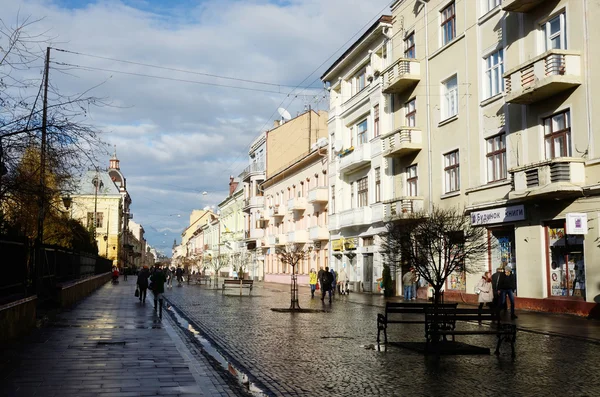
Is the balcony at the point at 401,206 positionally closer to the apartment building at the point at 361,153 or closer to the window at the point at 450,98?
the apartment building at the point at 361,153

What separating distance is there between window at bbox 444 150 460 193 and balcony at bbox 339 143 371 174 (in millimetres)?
8121

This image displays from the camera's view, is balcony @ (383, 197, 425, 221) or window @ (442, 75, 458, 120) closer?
window @ (442, 75, 458, 120)

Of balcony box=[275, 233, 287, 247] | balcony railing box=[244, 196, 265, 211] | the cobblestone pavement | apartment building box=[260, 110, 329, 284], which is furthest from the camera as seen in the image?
balcony railing box=[244, 196, 265, 211]

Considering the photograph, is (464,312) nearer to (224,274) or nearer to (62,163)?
(62,163)

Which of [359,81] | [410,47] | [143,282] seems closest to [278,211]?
[359,81]

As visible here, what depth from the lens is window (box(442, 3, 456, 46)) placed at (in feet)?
94.8

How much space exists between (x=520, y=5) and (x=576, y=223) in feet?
24.9

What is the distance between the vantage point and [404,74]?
31.3m

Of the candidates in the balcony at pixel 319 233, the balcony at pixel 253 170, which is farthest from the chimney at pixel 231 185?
the balcony at pixel 319 233

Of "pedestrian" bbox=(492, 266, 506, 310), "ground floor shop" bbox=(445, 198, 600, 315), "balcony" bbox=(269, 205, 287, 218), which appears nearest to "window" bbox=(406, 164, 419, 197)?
"ground floor shop" bbox=(445, 198, 600, 315)

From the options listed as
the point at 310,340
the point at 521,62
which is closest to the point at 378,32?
the point at 521,62

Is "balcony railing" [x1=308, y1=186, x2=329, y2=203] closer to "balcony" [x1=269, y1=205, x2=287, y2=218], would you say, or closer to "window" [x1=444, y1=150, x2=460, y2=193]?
"balcony" [x1=269, y1=205, x2=287, y2=218]

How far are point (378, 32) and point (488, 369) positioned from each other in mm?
27934

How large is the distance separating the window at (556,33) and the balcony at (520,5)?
758 mm
